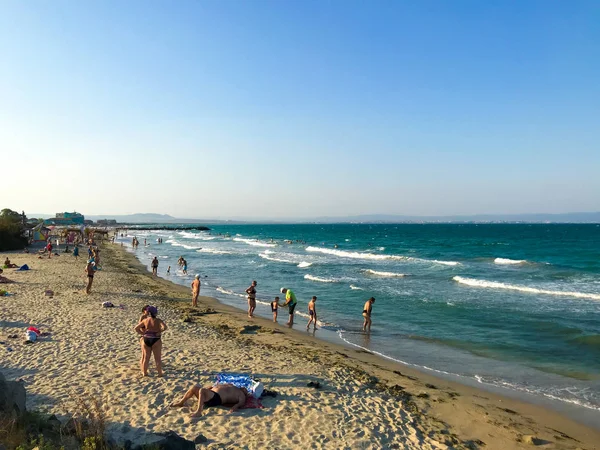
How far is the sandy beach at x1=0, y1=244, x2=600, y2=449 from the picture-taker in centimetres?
648

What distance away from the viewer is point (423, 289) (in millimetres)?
24312

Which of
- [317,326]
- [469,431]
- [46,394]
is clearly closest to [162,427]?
[46,394]

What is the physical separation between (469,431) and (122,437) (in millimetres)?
5583

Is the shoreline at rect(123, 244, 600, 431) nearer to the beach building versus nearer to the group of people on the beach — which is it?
the group of people on the beach

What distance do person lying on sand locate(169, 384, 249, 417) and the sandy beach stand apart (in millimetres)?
156

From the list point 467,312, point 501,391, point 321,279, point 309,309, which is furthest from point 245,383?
point 321,279

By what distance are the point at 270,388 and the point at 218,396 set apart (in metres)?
1.34

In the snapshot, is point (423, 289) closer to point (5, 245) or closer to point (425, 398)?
point (425, 398)

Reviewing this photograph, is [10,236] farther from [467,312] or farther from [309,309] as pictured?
[467,312]

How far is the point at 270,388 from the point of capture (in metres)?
8.10

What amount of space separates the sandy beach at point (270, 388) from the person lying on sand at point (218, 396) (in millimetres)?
156

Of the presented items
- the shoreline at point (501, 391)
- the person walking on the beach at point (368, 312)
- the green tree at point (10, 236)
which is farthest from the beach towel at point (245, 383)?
the green tree at point (10, 236)

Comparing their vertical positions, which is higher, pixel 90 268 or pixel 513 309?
pixel 90 268

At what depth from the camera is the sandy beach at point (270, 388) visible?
648 cm
